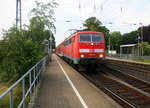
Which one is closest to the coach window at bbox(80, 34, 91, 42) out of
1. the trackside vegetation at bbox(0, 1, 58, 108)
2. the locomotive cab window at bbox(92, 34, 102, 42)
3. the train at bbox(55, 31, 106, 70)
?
the train at bbox(55, 31, 106, 70)

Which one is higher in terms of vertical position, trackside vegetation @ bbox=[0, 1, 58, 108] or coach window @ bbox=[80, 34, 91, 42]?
coach window @ bbox=[80, 34, 91, 42]

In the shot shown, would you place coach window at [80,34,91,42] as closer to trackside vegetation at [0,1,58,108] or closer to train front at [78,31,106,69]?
train front at [78,31,106,69]

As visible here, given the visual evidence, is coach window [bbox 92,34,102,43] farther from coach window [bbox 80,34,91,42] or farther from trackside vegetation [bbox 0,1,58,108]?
trackside vegetation [bbox 0,1,58,108]

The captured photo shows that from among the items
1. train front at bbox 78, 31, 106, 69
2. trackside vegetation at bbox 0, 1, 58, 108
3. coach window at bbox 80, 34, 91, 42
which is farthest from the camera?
coach window at bbox 80, 34, 91, 42

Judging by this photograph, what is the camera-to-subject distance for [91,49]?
1404 cm

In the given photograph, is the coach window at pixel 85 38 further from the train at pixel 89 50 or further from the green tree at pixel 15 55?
the green tree at pixel 15 55

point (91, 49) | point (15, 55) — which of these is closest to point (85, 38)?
point (91, 49)

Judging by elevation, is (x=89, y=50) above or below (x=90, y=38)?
below

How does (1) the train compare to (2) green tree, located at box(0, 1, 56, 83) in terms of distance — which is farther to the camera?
(1) the train

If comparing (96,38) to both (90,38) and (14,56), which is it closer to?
(90,38)

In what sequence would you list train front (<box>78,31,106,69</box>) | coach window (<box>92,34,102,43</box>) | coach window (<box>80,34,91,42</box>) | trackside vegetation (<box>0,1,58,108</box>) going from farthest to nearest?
coach window (<box>92,34,102,43</box>) < coach window (<box>80,34,91,42</box>) < train front (<box>78,31,106,69</box>) < trackside vegetation (<box>0,1,58,108</box>)

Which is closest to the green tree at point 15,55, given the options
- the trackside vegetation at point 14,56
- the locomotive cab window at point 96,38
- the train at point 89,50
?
the trackside vegetation at point 14,56

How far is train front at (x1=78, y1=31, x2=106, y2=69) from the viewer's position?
13.7 meters

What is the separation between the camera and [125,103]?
6.77m
